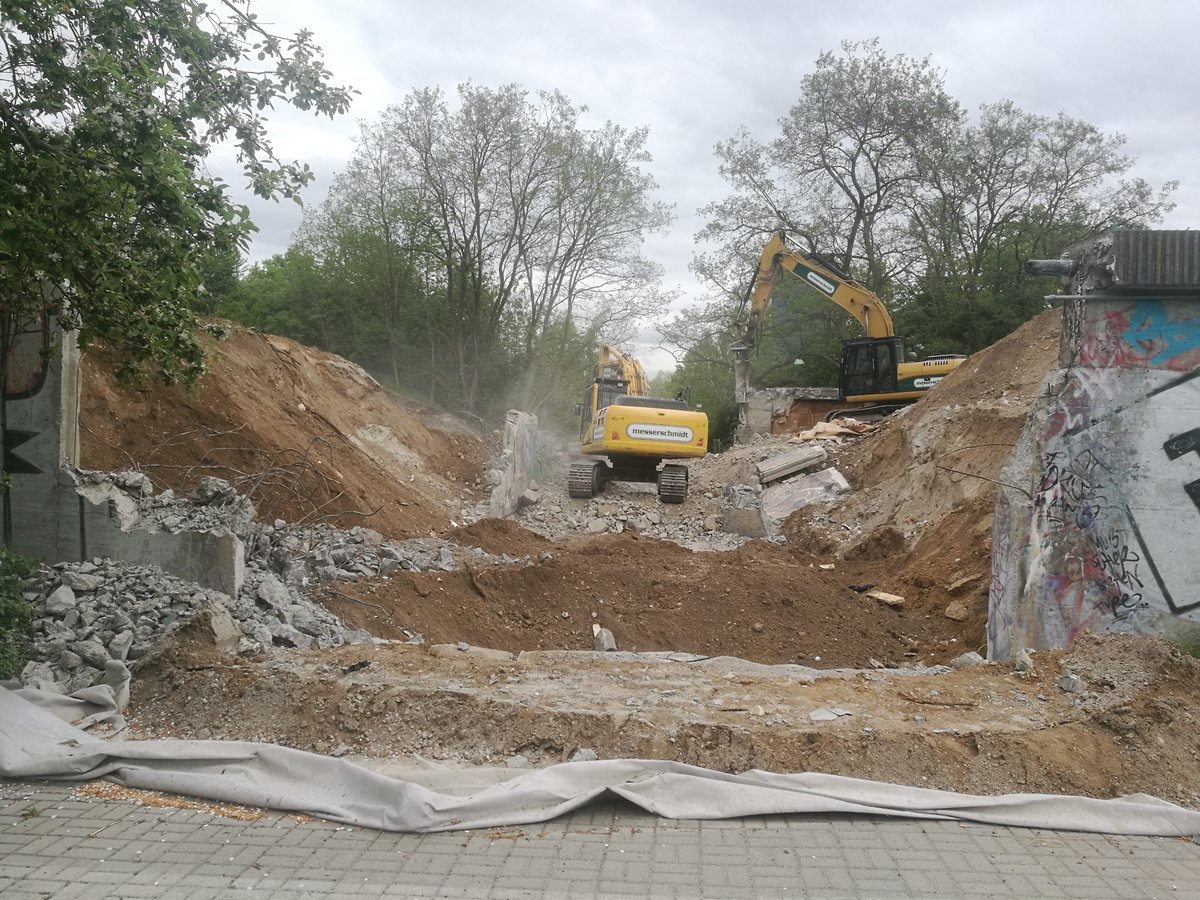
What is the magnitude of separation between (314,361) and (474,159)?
1163 cm

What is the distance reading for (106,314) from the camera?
652 centimetres

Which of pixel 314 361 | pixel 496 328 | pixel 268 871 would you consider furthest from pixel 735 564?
pixel 496 328

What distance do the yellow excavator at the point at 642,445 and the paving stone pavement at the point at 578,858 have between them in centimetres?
1479

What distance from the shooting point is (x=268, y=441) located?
1226cm

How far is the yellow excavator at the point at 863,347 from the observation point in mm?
23984

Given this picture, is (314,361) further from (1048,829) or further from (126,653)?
(1048,829)

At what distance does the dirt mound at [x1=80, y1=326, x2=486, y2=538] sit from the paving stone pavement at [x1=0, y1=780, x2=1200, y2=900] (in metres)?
4.34

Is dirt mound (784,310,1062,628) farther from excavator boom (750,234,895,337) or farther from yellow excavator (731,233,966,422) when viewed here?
excavator boom (750,234,895,337)

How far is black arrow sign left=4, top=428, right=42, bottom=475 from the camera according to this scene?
7961mm

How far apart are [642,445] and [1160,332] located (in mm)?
13043

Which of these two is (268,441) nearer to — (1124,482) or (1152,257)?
(1124,482)

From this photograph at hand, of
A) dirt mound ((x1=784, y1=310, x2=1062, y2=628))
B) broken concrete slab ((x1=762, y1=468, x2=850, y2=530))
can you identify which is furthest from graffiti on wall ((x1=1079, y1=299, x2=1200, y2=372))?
broken concrete slab ((x1=762, y1=468, x2=850, y2=530))

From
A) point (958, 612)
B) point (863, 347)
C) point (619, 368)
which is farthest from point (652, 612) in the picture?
point (863, 347)

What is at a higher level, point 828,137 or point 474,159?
point 828,137
